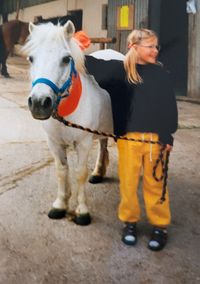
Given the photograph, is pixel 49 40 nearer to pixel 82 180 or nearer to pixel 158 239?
pixel 82 180

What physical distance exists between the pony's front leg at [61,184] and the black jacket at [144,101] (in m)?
0.57

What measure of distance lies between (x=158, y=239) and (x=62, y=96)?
1.16 meters

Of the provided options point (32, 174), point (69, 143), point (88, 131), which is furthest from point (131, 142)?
point (32, 174)

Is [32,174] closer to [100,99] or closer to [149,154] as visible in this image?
[100,99]

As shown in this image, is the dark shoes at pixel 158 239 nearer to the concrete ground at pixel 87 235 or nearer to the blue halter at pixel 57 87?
the concrete ground at pixel 87 235

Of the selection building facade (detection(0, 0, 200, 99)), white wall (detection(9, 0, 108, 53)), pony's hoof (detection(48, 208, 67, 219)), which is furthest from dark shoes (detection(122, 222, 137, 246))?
white wall (detection(9, 0, 108, 53))

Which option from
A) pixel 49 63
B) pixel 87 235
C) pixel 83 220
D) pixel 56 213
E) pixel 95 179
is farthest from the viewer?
pixel 95 179

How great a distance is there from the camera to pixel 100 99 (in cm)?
315

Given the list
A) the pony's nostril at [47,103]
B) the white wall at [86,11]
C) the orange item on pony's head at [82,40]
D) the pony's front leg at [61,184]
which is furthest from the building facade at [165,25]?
the pony's nostril at [47,103]

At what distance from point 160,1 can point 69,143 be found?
6.44m

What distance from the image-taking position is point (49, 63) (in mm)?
2492

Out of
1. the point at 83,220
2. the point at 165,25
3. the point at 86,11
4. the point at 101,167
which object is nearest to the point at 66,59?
the point at 83,220

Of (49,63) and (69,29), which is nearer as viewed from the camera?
(49,63)

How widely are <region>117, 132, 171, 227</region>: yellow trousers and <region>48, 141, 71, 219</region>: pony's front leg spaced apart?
1.88 ft
